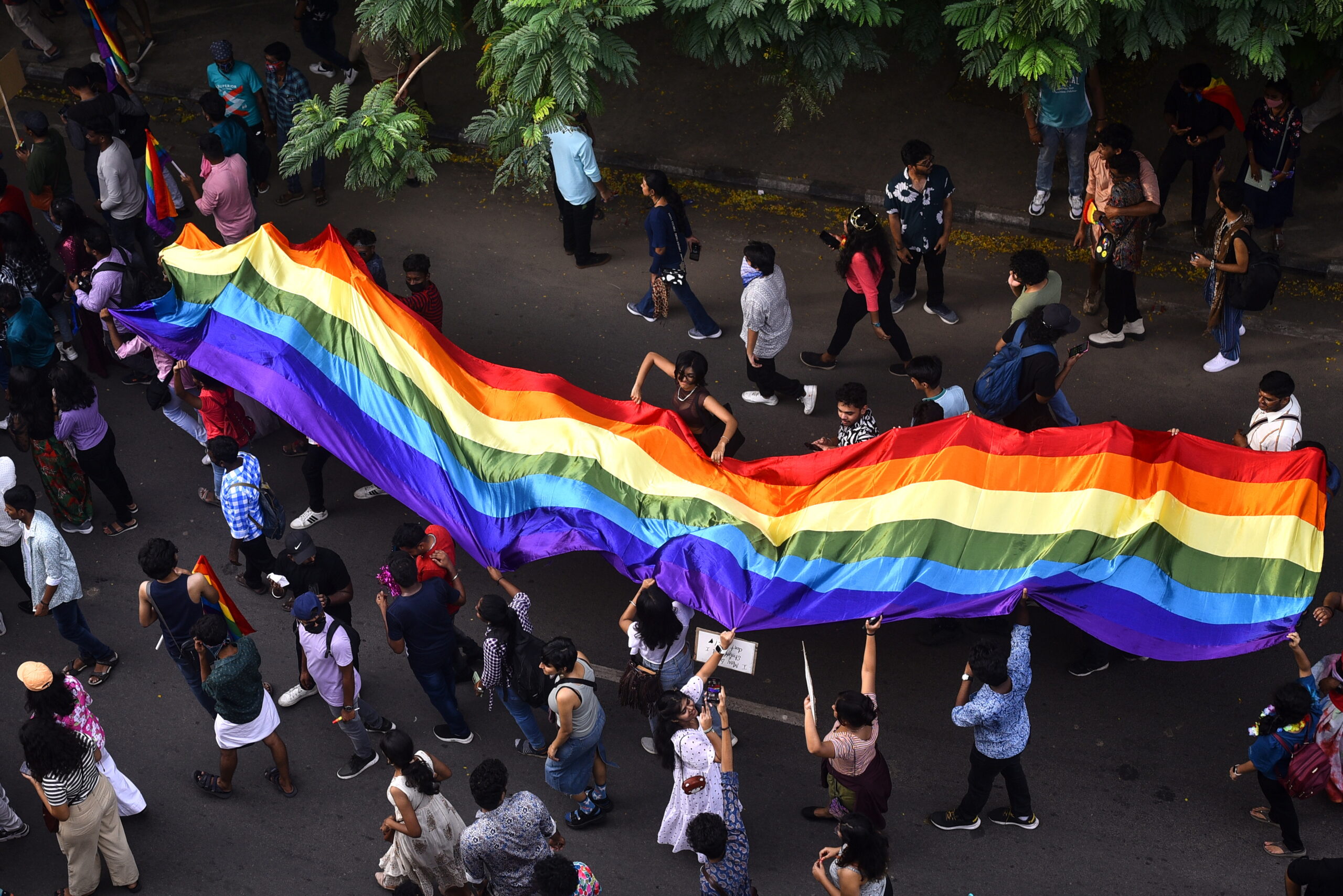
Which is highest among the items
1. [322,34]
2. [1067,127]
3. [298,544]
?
[322,34]

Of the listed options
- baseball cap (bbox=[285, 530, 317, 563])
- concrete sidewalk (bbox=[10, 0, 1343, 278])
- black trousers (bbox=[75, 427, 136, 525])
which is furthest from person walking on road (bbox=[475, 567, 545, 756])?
concrete sidewalk (bbox=[10, 0, 1343, 278])

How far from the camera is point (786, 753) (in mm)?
7781

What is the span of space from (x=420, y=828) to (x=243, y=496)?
2.90m

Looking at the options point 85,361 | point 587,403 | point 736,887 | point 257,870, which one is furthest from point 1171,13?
point 85,361

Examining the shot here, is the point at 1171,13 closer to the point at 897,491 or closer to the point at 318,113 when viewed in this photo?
the point at 897,491

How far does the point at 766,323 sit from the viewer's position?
9664 millimetres

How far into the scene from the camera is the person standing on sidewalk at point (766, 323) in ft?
31.0

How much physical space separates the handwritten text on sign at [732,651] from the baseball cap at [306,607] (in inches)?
90.0

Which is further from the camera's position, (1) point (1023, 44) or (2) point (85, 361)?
(2) point (85, 361)

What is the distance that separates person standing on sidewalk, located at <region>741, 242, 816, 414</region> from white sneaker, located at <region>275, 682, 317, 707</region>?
172 inches

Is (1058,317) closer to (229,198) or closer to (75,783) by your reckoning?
(75,783)

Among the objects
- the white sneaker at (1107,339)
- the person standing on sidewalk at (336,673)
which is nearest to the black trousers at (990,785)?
the person standing on sidewalk at (336,673)

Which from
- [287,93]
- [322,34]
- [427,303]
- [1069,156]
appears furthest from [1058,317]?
[322,34]

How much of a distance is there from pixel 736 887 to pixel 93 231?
7.41 metres
